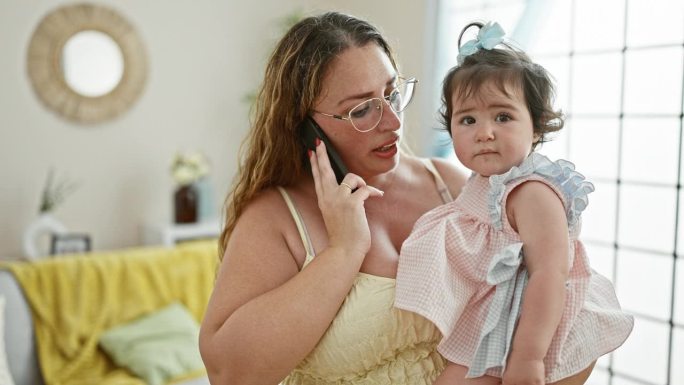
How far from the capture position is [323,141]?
1.46 meters

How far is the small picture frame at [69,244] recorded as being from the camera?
11.7 feet

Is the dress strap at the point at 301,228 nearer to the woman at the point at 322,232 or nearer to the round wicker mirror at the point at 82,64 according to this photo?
the woman at the point at 322,232

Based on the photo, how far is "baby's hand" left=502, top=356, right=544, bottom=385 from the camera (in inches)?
42.9

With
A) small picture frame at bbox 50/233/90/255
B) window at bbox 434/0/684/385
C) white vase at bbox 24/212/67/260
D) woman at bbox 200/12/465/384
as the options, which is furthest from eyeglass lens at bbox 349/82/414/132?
white vase at bbox 24/212/67/260

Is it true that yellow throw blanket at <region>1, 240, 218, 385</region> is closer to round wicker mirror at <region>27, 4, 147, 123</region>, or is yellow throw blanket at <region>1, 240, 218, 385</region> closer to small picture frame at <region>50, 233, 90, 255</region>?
small picture frame at <region>50, 233, 90, 255</region>

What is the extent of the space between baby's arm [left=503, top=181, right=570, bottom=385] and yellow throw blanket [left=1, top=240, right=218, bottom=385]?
2.31m

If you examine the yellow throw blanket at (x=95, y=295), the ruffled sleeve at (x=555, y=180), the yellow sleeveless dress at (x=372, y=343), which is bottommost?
the yellow throw blanket at (x=95, y=295)

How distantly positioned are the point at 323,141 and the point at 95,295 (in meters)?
2.22

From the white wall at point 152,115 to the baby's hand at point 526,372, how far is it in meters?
2.85

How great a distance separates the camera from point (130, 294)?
131 inches

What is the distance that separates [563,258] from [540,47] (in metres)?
2.60

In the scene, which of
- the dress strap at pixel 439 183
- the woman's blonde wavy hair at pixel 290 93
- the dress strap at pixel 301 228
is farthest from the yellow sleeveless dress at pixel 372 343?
the dress strap at pixel 439 183

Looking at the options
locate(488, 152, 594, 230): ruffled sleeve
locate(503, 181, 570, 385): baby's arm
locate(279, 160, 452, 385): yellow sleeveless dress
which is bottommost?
locate(279, 160, 452, 385): yellow sleeveless dress

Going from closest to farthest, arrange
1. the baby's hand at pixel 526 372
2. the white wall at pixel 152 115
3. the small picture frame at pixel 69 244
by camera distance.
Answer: the baby's hand at pixel 526 372 → the small picture frame at pixel 69 244 → the white wall at pixel 152 115
